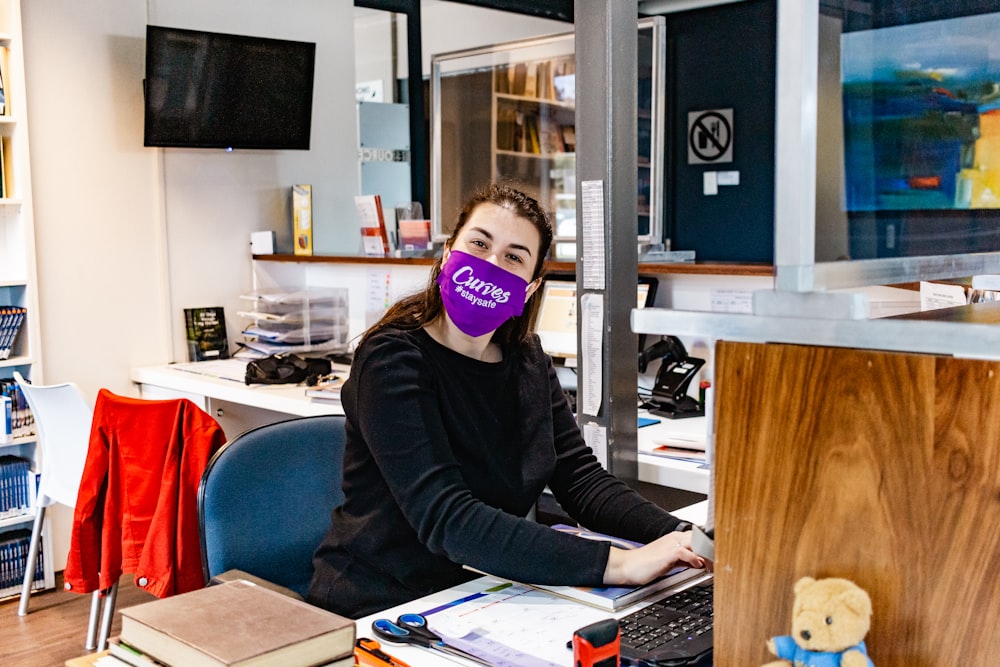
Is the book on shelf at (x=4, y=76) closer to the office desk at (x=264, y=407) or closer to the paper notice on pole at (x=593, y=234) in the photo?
the office desk at (x=264, y=407)

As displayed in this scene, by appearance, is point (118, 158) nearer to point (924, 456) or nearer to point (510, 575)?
point (510, 575)

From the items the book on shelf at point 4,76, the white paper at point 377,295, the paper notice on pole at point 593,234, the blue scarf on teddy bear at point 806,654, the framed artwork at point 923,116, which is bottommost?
the blue scarf on teddy bear at point 806,654

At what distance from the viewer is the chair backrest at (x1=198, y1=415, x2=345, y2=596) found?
1772mm

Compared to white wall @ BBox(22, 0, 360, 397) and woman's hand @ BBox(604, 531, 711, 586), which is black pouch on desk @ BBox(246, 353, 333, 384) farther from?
woman's hand @ BBox(604, 531, 711, 586)

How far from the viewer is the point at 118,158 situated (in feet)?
13.0

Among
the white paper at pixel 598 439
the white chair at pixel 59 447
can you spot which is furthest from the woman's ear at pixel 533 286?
the white chair at pixel 59 447

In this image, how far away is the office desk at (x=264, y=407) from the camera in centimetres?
229

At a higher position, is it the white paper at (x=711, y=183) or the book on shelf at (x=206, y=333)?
the white paper at (x=711, y=183)

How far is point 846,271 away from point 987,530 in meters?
0.25

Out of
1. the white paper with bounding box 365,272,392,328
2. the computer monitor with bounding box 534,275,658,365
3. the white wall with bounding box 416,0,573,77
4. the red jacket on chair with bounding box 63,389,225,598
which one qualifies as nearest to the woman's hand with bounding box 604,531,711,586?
the red jacket on chair with bounding box 63,389,225,598

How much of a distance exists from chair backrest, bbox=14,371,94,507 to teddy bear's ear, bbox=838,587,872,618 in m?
2.77

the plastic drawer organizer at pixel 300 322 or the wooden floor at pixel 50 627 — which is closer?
the wooden floor at pixel 50 627

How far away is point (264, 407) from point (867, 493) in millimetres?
2753

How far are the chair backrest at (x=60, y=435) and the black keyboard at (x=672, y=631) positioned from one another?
92.3 inches
